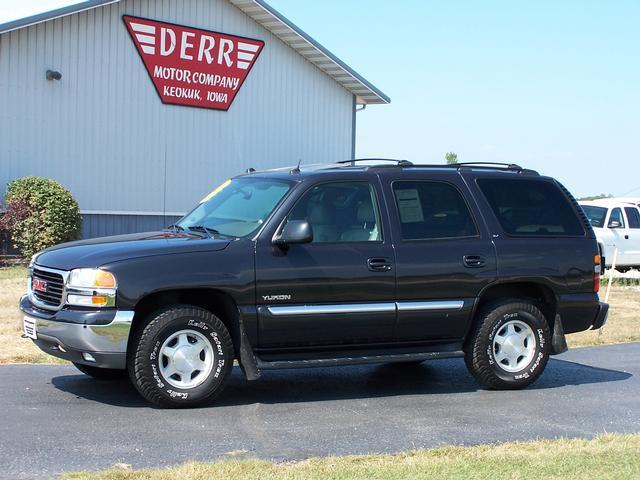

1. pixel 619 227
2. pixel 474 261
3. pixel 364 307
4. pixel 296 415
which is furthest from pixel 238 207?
pixel 619 227

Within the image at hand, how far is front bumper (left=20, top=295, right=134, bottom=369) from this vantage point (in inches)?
290

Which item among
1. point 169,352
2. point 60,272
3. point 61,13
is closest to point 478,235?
point 169,352

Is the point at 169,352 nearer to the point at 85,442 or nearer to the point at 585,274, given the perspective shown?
the point at 85,442

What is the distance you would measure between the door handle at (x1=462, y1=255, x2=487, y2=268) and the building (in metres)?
15.1

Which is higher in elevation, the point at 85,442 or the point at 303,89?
the point at 303,89

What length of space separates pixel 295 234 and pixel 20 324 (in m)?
5.54

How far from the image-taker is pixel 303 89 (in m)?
27.2

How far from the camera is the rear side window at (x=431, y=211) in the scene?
8633 millimetres

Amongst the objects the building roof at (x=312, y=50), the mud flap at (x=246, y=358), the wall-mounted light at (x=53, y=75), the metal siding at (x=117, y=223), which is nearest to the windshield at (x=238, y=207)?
the mud flap at (x=246, y=358)

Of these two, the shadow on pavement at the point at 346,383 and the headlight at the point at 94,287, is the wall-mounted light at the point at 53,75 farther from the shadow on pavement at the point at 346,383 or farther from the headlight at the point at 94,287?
the headlight at the point at 94,287

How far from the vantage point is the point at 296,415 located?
25.3 feet

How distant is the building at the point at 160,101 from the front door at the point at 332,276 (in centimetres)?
1466

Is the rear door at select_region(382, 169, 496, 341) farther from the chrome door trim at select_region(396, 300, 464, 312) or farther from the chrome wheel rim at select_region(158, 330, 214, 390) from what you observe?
the chrome wheel rim at select_region(158, 330, 214, 390)

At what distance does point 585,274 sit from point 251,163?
18.0 m
